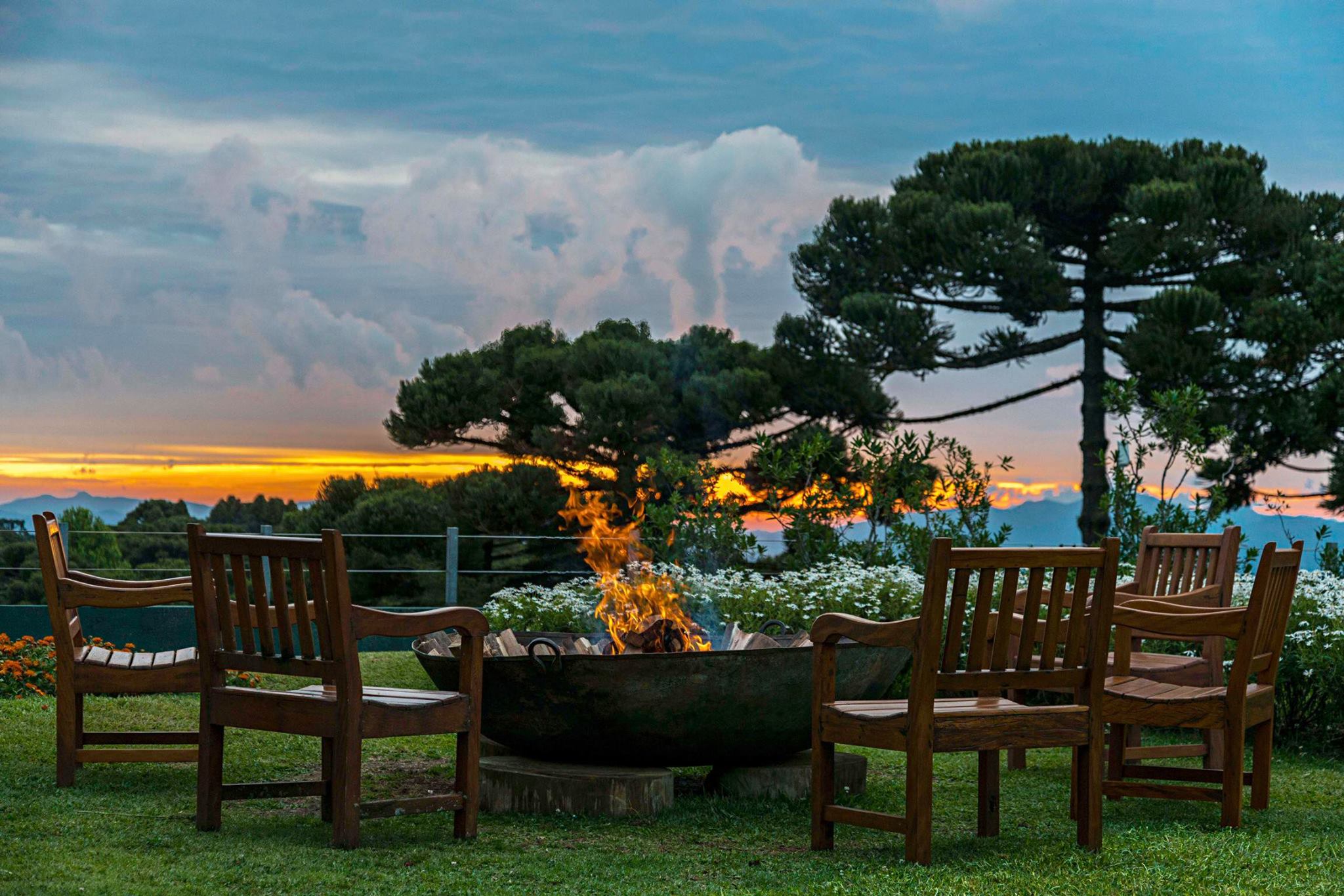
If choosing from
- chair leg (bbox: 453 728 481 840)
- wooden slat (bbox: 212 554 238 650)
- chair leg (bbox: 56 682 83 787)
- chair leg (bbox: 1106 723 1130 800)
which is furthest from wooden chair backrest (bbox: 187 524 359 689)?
chair leg (bbox: 1106 723 1130 800)

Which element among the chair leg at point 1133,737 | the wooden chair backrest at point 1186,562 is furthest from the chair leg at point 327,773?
the wooden chair backrest at point 1186,562

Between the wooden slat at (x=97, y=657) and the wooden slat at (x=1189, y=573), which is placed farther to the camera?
the wooden slat at (x=1189, y=573)

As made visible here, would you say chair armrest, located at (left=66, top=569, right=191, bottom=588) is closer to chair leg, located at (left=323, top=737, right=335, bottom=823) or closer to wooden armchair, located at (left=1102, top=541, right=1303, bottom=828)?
chair leg, located at (left=323, top=737, right=335, bottom=823)

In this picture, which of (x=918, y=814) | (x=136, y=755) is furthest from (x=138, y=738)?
(x=918, y=814)

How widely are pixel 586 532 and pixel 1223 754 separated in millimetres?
10058

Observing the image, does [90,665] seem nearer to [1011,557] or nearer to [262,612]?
[262,612]

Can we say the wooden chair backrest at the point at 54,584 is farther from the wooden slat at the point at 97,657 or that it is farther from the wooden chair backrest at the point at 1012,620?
the wooden chair backrest at the point at 1012,620

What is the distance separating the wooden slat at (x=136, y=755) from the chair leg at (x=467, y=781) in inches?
39.0

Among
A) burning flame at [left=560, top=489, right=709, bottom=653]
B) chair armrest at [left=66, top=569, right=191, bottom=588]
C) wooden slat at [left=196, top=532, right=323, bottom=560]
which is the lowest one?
burning flame at [left=560, top=489, right=709, bottom=653]

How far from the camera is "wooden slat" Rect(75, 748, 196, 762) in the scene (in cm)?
374

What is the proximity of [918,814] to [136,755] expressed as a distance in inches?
91.7

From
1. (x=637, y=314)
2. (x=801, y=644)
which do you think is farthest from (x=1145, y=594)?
(x=637, y=314)

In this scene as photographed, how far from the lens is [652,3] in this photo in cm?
962

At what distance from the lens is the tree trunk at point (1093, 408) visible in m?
12.9
